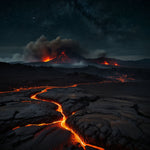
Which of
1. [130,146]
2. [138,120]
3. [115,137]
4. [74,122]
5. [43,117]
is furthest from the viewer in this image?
[43,117]

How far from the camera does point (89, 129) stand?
9.17ft

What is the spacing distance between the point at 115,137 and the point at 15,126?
334 cm

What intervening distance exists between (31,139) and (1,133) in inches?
42.7

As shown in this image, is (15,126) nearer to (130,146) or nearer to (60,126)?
(60,126)

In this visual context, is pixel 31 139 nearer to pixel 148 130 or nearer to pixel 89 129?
pixel 89 129

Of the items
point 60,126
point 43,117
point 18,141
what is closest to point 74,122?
point 60,126

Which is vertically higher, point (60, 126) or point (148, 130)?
point (148, 130)

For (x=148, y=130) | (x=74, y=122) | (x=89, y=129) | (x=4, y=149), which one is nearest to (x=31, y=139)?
(x=4, y=149)

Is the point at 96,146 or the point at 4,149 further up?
the point at 4,149

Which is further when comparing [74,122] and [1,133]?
[74,122]

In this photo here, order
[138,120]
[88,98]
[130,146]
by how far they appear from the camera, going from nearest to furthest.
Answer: [130,146] < [138,120] < [88,98]

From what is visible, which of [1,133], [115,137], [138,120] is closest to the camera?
[115,137]

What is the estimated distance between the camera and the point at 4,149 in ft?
7.39

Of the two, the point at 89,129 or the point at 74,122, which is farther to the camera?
the point at 74,122
